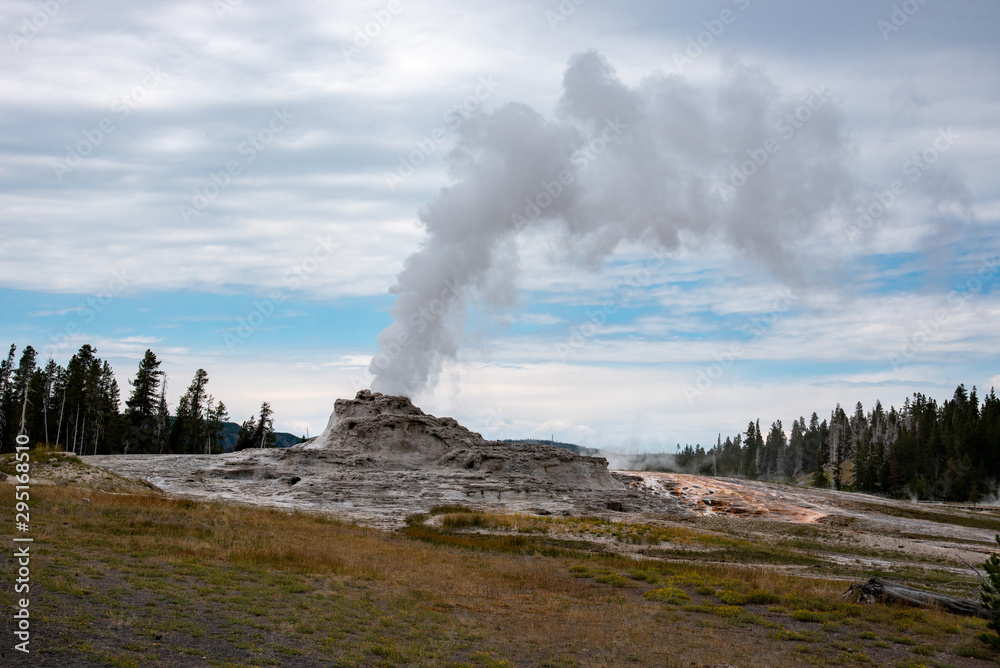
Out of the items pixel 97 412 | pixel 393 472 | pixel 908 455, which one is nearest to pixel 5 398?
pixel 97 412

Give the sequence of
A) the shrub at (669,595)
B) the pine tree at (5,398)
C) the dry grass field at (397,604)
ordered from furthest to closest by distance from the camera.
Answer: the pine tree at (5,398) → the shrub at (669,595) → the dry grass field at (397,604)

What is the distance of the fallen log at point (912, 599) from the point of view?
21.6 metres

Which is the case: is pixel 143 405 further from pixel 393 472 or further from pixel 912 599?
pixel 912 599

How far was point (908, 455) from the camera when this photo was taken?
4476 inches

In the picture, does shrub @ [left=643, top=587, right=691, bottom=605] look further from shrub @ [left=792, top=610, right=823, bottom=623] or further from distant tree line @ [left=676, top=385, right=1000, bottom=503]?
distant tree line @ [left=676, top=385, right=1000, bottom=503]

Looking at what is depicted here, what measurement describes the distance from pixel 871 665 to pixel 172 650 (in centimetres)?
1555

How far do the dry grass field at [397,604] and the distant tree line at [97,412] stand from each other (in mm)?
57387

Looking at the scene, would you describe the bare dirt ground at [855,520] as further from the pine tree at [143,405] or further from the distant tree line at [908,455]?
the pine tree at [143,405]

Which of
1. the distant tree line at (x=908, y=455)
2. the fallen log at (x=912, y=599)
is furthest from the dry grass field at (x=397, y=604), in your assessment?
the distant tree line at (x=908, y=455)

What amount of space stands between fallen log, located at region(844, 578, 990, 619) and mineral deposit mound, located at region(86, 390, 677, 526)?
27.4m

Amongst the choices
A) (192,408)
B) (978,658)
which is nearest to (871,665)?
(978,658)

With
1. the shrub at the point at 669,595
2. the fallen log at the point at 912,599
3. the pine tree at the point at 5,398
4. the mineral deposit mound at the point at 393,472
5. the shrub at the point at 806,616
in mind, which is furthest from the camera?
the pine tree at the point at 5,398

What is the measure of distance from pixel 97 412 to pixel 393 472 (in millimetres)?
44314

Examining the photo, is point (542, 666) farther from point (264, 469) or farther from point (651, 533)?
point (264, 469)
